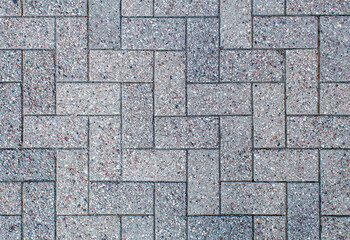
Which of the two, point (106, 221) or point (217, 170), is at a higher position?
point (217, 170)

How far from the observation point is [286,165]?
2.49 m

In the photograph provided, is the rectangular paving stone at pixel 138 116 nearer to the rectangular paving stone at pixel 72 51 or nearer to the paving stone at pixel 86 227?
the rectangular paving stone at pixel 72 51

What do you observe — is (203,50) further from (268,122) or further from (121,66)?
(268,122)

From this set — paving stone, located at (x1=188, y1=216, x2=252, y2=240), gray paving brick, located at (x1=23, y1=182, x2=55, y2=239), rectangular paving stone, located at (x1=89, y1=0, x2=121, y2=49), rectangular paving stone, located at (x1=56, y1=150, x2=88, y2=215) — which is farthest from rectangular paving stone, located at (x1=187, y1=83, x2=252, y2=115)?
gray paving brick, located at (x1=23, y1=182, x2=55, y2=239)

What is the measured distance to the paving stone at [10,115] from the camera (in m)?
2.52

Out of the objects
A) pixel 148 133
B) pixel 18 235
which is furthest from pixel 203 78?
pixel 18 235

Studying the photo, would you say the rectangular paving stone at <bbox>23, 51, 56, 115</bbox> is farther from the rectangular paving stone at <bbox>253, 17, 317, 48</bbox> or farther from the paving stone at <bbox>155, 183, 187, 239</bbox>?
the rectangular paving stone at <bbox>253, 17, 317, 48</bbox>

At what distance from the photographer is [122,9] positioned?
2.54m

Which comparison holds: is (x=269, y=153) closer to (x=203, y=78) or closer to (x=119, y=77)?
(x=203, y=78)

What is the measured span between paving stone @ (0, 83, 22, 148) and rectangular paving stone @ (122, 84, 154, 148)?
96 centimetres

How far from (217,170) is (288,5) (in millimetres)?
1640

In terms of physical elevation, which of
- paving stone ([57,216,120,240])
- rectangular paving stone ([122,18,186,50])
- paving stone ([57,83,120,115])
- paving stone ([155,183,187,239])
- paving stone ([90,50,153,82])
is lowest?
paving stone ([57,216,120,240])

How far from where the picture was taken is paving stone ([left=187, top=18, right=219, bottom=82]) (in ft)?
8.26

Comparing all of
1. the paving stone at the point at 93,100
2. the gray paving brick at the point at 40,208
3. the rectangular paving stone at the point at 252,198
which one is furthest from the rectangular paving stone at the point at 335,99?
the gray paving brick at the point at 40,208
